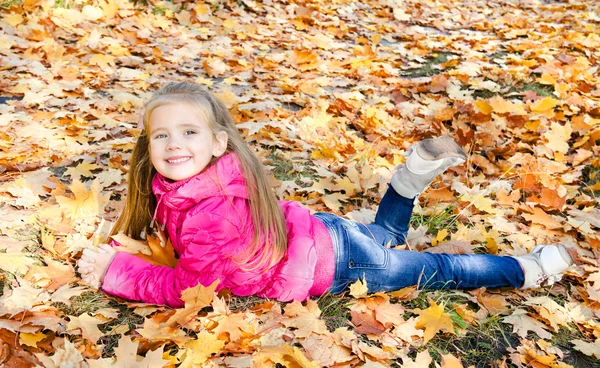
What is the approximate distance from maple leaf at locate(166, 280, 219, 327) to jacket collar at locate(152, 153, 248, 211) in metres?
0.33

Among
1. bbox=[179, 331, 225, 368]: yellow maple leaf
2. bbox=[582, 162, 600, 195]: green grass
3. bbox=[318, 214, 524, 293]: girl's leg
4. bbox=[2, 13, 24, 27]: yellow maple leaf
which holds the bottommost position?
bbox=[179, 331, 225, 368]: yellow maple leaf

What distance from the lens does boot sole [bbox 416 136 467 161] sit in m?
2.33

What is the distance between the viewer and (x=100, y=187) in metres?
2.86

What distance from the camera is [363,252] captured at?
7.43 feet

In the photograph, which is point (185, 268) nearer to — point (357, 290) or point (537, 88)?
point (357, 290)

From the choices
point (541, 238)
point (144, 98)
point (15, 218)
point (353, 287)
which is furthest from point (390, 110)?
point (15, 218)

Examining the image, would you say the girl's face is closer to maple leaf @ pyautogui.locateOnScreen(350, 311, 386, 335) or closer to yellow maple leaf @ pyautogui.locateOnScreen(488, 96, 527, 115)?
maple leaf @ pyautogui.locateOnScreen(350, 311, 386, 335)

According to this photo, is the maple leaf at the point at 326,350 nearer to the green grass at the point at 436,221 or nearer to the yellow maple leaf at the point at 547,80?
the green grass at the point at 436,221

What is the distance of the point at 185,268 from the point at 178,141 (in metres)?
0.51

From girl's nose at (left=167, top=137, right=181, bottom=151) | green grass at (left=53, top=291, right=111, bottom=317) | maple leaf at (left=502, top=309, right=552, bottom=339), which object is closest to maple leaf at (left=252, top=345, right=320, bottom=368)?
green grass at (left=53, top=291, right=111, bottom=317)

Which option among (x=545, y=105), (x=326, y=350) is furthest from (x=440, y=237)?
(x=545, y=105)

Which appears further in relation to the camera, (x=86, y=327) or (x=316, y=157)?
(x=316, y=157)

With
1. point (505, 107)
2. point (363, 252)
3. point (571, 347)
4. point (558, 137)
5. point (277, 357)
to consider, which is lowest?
point (571, 347)

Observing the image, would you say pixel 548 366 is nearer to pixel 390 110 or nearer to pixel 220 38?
pixel 390 110
